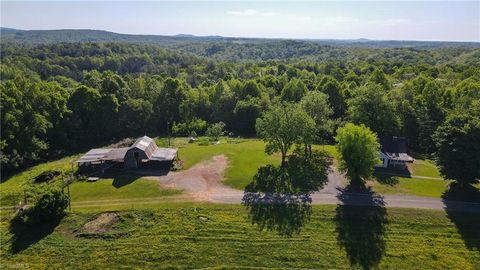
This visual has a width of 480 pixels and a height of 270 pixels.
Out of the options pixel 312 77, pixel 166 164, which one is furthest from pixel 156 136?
pixel 312 77

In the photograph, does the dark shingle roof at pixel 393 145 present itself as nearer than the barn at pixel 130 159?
No

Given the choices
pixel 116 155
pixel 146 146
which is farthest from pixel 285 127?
pixel 116 155

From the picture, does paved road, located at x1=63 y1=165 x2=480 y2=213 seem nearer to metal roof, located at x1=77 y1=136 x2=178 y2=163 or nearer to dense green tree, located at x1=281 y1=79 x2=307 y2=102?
metal roof, located at x1=77 y1=136 x2=178 y2=163

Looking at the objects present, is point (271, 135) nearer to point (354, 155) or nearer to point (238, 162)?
point (238, 162)

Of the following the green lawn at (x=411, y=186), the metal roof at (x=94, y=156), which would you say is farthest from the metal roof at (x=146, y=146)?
the green lawn at (x=411, y=186)

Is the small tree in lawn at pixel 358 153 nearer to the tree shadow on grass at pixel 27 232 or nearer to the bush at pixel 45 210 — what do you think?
the bush at pixel 45 210

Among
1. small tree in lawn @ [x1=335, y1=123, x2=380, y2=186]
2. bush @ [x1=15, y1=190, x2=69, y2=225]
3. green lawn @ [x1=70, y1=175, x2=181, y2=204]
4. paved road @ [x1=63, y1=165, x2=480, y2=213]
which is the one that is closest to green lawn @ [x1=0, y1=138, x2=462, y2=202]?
green lawn @ [x1=70, y1=175, x2=181, y2=204]
